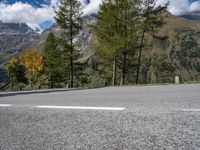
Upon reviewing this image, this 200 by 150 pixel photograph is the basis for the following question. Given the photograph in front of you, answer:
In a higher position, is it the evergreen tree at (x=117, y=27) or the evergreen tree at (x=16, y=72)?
the evergreen tree at (x=117, y=27)

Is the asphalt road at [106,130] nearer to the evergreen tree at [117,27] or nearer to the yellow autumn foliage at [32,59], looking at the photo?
the evergreen tree at [117,27]

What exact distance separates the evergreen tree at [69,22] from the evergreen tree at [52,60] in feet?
5.29

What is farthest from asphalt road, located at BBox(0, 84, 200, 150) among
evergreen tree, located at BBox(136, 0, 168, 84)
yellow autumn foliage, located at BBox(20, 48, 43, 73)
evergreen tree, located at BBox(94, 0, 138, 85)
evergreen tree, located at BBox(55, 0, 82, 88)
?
yellow autumn foliage, located at BBox(20, 48, 43, 73)

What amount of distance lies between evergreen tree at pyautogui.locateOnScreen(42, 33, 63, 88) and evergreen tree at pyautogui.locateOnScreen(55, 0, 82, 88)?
1.61 meters

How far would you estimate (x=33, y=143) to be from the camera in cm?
332

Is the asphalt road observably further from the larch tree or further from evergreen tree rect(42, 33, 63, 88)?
the larch tree

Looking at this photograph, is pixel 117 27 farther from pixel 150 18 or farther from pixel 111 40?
pixel 150 18

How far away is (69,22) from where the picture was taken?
3281 cm

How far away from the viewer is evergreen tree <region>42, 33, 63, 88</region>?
35.8 metres

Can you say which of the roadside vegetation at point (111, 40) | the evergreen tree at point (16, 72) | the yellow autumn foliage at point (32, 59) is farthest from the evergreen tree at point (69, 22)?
the evergreen tree at point (16, 72)

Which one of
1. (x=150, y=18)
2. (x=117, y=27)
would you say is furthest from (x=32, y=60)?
(x=150, y=18)

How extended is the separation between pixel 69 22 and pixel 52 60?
7.17 m

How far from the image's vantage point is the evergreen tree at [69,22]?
3256 centimetres

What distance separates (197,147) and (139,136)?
71 centimetres
